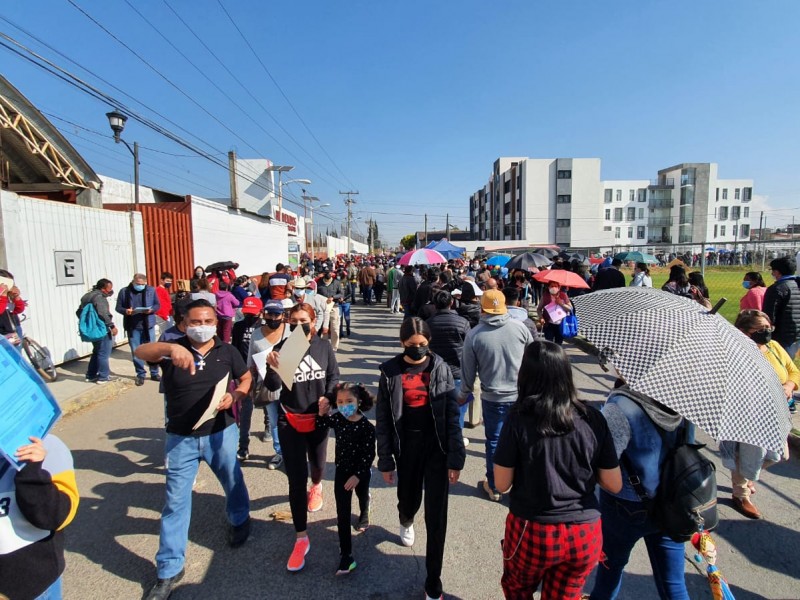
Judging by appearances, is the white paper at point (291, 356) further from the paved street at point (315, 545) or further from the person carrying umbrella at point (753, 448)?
the person carrying umbrella at point (753, 448)

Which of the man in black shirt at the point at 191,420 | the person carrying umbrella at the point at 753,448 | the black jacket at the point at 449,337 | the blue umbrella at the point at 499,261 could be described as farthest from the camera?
the blue umbrella at the point at 499,261

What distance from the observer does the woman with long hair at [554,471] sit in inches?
76.3

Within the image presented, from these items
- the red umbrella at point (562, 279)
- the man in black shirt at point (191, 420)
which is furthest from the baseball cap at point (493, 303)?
the red umbrella at point (562, 279)

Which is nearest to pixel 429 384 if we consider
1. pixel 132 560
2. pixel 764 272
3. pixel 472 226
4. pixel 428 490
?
pixel 428 490

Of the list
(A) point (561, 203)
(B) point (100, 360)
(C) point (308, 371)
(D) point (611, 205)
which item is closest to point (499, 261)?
(B) point (100, 360)

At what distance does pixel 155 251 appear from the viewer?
1141 cm

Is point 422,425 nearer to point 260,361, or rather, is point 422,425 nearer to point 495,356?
point 495,356

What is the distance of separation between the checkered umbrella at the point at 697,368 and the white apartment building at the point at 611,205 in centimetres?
5863

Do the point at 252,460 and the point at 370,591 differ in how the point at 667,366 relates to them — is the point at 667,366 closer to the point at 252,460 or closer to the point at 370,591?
the point at 370,591

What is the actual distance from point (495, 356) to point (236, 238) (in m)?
15.8

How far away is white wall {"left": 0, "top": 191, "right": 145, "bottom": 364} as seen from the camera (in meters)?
7.24

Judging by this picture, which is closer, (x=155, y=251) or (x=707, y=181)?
(x=155, y=251)

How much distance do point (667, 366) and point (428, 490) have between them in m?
1.62

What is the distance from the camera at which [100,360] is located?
7.09 metres
